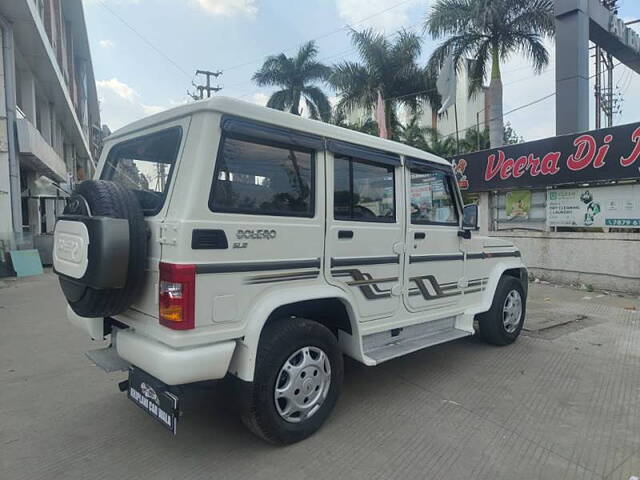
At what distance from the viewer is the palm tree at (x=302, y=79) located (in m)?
29.5

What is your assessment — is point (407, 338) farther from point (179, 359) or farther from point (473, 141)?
point (473, 141)

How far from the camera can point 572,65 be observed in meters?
11.8

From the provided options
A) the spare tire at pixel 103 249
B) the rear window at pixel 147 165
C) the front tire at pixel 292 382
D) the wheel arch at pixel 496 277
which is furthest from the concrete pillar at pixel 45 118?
the front tire at pixel 292 382

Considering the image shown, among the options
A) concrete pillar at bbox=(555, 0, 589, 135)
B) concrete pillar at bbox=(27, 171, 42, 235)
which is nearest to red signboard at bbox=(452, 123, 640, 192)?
concrete pillar at bbox=(555, 0, 589, 135)

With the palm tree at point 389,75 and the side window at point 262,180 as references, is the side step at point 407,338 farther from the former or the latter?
the palm tree at point 389,75

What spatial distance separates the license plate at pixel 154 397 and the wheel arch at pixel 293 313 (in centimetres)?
40

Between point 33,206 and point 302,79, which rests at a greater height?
point 302,79

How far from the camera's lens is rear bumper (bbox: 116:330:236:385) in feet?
8.25

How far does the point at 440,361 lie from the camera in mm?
4773

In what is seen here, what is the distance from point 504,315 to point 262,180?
3.62 m

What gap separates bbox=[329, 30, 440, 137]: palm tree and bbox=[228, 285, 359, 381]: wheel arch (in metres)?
21.5

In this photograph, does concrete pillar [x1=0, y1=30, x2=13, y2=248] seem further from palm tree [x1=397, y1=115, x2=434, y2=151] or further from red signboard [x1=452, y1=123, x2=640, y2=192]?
palm tree [x1=397, y1=115, x2=434, y2=151]

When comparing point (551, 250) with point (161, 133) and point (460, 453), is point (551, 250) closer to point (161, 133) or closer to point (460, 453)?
point (460, 453)

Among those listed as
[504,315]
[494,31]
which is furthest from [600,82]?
[504,315]
